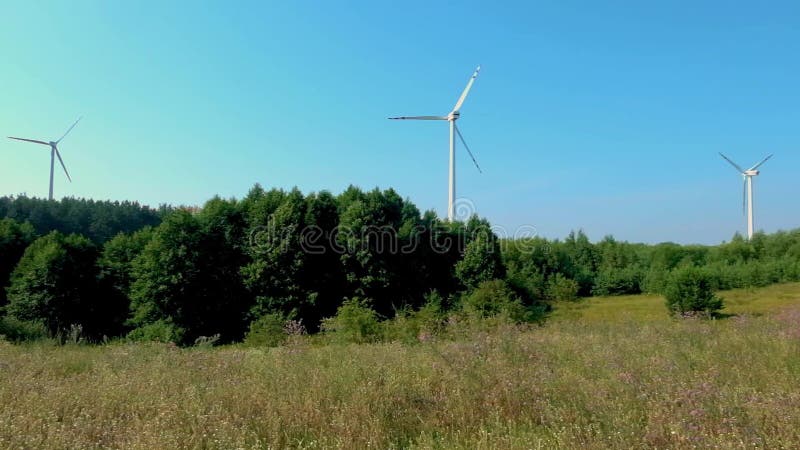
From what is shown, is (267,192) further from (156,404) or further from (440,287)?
(156,404)

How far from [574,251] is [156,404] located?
4211 cm

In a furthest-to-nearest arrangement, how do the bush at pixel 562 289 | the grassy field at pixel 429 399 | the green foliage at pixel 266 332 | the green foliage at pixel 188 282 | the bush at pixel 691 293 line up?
the bush at pixel 562 289 → the green foliage at pixel 188 282 → the bush at pixel 691 293 → the green foliage at pixel 266 332 → the grassy field at pixel 429 399

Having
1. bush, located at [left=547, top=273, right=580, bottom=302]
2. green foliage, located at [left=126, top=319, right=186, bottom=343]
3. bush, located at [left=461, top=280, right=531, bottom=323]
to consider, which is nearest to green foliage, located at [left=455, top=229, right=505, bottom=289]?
bush, located at [left=461, top=280, right=531, bottom=323]

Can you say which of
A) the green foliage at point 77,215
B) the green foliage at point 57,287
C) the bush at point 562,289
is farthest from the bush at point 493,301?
the green foliage at point 77,215

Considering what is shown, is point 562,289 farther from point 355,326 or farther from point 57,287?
point 57,287

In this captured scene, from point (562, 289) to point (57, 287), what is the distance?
97.9 feet

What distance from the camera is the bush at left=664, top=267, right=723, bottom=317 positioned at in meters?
21.8

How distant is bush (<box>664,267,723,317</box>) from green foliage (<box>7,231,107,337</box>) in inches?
1137

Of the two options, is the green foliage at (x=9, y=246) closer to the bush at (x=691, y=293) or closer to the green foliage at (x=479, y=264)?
the green foliage at (x=479, y=264)

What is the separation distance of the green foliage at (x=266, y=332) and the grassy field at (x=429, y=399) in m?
10.6

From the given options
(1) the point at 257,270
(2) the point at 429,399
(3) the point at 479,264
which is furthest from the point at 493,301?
(2) the point at 429,399

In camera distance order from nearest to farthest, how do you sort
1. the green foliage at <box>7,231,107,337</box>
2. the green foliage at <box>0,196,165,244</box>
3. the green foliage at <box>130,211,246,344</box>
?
1. the green foliage at <box>130,211,246,344</box>
2. the green foliage at <box>7,231,107,337</box>
3. the green foliage at <box>0,196,165,244</box>

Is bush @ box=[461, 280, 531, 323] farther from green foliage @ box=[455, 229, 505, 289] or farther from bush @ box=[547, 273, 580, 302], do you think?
bush @ box=[547, 273, 580, 302]

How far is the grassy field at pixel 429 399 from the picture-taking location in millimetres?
3652
